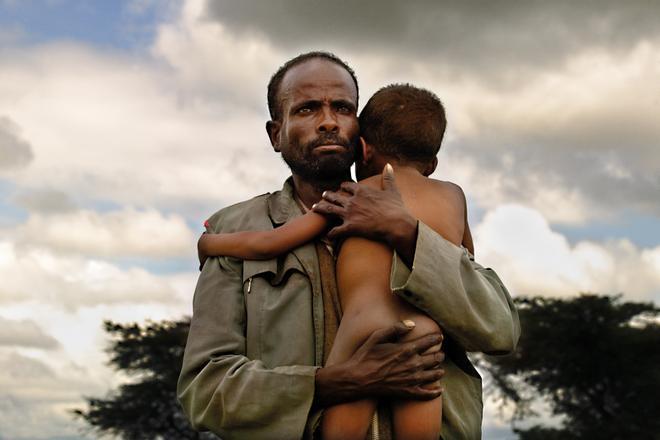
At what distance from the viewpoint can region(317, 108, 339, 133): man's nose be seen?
159 inches

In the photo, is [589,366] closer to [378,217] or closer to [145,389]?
[145,389]

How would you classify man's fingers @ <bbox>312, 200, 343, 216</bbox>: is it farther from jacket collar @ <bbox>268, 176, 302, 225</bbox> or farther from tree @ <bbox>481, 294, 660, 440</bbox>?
tree @ <bbox>481, 294, 660, 440</bbox>

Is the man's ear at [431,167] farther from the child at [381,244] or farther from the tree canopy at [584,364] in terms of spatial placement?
the tree canopy at [584,364]

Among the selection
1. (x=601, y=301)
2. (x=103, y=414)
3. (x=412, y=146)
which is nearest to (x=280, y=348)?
(x=412, y=146)

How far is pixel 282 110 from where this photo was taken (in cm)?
432

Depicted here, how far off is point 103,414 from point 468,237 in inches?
1207

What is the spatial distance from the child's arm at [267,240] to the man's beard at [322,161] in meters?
0.28

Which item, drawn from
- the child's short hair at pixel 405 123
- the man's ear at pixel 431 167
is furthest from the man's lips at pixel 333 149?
the man's ear at pixel 431 167

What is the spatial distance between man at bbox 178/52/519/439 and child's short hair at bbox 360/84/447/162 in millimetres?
150

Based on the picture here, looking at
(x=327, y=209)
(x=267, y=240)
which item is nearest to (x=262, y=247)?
(x=267, y=240)

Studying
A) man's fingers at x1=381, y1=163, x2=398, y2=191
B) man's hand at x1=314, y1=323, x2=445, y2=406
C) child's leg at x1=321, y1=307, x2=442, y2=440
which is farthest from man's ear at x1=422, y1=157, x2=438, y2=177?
man's hand at x1=314, y1=323, x2=445, y2=406

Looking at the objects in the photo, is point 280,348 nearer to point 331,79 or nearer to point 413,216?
point 413,216

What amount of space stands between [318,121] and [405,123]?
1.33ft

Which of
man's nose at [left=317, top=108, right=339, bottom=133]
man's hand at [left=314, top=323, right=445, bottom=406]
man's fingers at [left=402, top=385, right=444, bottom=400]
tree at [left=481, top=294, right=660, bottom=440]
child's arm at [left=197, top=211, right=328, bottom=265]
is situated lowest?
man's fingers at [left=402, top=385, right=444, bottom=400]
